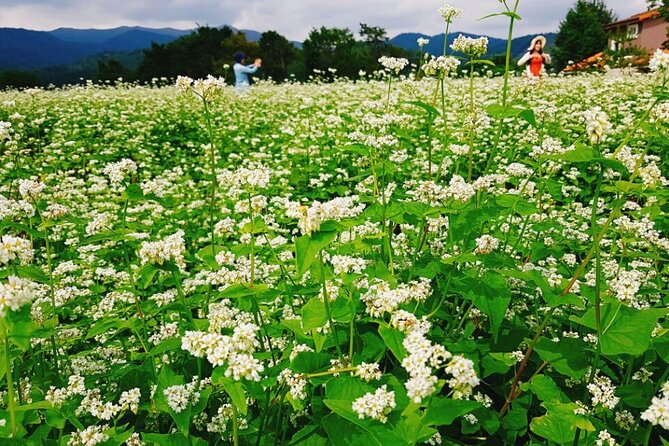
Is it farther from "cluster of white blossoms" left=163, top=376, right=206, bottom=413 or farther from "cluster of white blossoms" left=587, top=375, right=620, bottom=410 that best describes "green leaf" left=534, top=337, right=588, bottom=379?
"cluster of white blossoms" left=163, top=376, right=206, bottom=413

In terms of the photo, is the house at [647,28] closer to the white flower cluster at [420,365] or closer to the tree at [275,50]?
the tree at [275,50]

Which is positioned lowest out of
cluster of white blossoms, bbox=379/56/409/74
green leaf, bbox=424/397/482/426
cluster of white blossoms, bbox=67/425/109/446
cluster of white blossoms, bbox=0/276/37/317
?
cluster of white blossoms, bbox=67/425/109/446

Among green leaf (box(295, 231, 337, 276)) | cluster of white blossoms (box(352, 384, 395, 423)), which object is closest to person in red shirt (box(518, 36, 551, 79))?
green leaf (box(295, 231, 337, 276))

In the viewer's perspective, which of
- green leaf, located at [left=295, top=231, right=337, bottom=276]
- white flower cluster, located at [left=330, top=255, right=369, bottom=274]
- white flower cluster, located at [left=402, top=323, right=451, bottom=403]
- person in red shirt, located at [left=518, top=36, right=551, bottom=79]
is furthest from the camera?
person in red shirt, located at [left=518, top=36, right=551, bottom=79]

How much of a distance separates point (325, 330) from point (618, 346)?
1.48m

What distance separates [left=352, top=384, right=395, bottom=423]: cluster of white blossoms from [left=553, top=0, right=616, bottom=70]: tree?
6400cm

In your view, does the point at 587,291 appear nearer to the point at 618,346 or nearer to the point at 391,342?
the point at 618,346

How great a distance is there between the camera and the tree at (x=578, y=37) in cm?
5775

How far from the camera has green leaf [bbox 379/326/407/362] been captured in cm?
200

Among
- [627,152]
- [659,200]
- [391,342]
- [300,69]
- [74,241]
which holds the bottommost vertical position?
[74,241]

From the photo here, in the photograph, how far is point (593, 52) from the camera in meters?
57.4

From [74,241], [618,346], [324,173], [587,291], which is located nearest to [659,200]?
[587,291]

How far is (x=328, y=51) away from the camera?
241ft

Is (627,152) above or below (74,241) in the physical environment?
above
